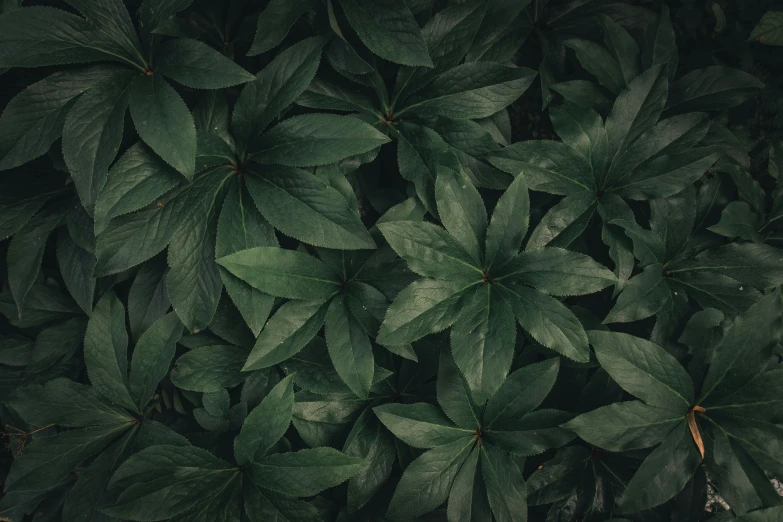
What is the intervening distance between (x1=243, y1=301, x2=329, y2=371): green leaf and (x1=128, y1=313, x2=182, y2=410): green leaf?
0.27 metres

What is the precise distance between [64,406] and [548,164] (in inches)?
56.9

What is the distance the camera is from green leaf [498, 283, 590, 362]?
125 cm

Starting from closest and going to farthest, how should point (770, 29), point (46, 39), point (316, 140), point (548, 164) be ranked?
point (46, 39), point (316, 140), point (548, 164), point (770, 29)

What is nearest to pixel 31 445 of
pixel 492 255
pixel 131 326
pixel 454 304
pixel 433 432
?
pixel 131 326

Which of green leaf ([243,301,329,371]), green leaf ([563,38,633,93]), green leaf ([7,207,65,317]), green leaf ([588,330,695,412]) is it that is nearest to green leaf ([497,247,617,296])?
green leaf ([588,330,695,412])

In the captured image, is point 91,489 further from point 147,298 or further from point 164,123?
point 164,123

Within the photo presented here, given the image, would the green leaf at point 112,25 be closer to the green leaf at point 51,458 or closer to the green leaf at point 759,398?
the green leaf at point 51,458

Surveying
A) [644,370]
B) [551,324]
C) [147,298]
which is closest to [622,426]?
[644,370]

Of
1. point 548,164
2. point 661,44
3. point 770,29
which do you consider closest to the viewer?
point 548,164

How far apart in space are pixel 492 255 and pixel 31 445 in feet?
4.27

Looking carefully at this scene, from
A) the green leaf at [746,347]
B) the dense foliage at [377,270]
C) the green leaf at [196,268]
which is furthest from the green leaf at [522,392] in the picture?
the green leaf at [196,268]

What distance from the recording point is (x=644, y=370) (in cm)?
129

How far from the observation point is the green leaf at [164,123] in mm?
1230

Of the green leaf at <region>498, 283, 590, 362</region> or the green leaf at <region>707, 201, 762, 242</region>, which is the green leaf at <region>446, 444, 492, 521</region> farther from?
the green leaf at <region>707, 201, 762, 242</region>
